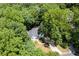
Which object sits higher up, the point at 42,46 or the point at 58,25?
the point at 58,25

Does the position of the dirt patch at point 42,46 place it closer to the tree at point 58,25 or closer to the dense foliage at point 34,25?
the dense foliage at point 34,25

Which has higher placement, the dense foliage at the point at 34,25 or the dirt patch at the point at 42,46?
the dense foliage at the point at 34,25

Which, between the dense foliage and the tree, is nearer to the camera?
the dense foliage

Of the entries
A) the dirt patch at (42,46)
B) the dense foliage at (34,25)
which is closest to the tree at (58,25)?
the dense foliage at (34,25)

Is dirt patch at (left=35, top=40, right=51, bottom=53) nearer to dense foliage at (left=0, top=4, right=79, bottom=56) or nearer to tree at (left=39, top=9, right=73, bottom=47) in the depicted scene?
dense foliage at (left=0, top=4, right=79, bottom=56)

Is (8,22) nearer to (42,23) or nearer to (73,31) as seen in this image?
(42,23)

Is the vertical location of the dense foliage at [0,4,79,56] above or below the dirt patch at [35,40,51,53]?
above

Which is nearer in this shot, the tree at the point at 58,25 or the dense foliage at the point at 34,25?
the dense foliage at the point at 34,25

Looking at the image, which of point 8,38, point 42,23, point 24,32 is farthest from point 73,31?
point 8,38

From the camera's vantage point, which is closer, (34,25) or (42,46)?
(42,46)

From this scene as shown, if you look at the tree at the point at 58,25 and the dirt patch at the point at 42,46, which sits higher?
the tree at the point at 58,25

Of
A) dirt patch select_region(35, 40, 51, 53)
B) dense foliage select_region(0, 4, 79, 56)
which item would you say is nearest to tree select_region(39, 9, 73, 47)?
dense foliage select_region(0, 4, 79, 56)

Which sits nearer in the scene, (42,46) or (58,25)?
(42,46)
